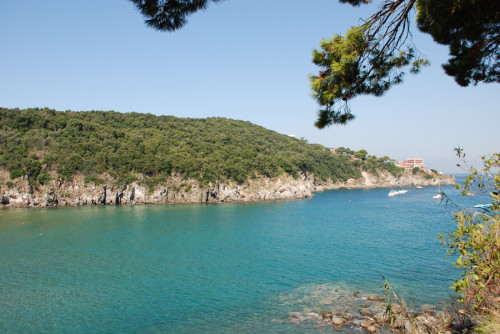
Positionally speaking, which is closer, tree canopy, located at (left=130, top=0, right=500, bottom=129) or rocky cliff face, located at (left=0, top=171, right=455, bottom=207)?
tree canopy, located at (left=130, top=0, right=500, bottom=129)

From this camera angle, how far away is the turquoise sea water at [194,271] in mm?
12719

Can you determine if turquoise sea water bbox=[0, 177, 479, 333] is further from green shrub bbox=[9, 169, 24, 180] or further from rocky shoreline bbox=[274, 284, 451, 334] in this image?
green shrub bbox=[9, 169, 24, 180]

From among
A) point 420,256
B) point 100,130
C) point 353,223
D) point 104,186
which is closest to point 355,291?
point 420,256

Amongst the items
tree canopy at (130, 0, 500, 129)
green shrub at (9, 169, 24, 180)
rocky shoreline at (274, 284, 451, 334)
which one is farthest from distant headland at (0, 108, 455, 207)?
tree canopy at (130, 0, 500, 129)

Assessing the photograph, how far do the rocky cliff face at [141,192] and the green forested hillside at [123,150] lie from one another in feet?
4.63

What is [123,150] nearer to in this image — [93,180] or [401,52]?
[93,180]

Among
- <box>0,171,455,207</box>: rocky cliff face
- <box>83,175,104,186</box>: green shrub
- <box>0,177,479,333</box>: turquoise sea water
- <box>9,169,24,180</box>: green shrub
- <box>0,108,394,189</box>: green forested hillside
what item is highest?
<box>0,108,394,189</box>: green forested hillside

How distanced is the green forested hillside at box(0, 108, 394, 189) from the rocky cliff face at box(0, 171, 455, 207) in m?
1.41

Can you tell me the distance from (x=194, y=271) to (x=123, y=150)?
46.7 m

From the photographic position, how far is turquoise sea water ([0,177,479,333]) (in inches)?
501

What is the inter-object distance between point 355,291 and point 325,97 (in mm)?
11941

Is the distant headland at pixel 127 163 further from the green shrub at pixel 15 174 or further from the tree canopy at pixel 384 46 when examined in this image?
the tree canopy at pixel 384 46

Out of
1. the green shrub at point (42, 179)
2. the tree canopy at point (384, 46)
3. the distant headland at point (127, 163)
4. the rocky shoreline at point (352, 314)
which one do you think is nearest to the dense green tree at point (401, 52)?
the tree canopy at point (384, 46)

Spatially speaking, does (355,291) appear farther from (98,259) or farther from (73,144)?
Answer: (73,144)
